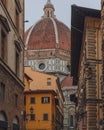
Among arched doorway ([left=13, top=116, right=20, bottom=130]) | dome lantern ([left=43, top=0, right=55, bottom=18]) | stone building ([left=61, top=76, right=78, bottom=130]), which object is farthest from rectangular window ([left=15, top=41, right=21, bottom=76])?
dome lantern ([left=43, top=0, right=55, bottom=18])

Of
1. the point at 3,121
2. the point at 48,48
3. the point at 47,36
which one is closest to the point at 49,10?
the point at 47,36

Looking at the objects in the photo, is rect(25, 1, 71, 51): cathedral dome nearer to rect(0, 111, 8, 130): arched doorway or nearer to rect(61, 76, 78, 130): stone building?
rect(61, 76, 78, 130): stone building

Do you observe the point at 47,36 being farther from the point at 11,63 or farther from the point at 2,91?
the point at 2,91

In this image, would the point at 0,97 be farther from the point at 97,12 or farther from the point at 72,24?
the point at 72,24

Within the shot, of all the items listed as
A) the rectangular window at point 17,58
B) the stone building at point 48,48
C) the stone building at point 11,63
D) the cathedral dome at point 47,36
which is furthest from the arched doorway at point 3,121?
the cathedral dome at point 47,36

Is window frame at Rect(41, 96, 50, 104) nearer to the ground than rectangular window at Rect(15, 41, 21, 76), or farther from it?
farther from it

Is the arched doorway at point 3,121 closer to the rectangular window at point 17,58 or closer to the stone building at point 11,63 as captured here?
the stone building at point 11,63

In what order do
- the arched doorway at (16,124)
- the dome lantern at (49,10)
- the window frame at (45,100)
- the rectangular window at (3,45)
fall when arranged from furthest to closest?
the dome lantern at (49,10) < the window frame at (45,100) < the arched doorway at (16,124) < the rectangular window at (3,45)

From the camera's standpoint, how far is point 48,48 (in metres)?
170

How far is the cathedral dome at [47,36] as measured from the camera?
170375mm

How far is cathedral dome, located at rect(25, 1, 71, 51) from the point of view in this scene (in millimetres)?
170375

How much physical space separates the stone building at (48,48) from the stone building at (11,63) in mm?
130082

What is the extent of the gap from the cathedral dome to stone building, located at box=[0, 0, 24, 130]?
5172 inches

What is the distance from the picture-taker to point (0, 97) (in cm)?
2755
